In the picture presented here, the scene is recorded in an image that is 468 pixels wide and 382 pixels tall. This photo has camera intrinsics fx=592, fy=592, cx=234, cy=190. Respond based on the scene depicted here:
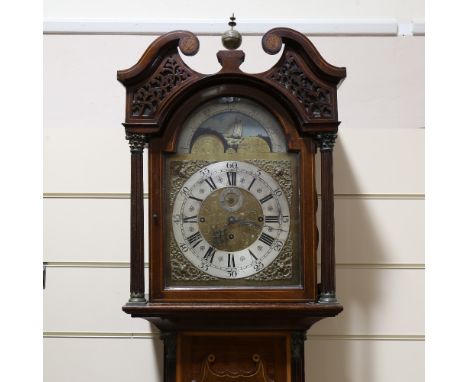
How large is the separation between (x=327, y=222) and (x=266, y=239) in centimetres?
13

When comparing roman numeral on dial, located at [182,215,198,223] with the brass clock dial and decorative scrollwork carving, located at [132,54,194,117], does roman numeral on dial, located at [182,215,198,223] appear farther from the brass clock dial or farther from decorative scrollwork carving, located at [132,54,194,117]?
decorative scrollwork carving, located at [132,54,194,117]

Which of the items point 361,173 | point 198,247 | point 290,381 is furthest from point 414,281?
Answer: point 198,247

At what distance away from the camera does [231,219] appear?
1.23 meters

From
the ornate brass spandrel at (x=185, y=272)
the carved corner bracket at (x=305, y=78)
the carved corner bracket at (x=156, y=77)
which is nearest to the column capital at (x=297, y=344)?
the ornate brass spandrel at (x=185, y=272)

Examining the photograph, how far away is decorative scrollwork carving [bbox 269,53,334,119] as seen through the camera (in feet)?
4.03

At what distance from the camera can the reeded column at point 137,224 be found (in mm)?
1204

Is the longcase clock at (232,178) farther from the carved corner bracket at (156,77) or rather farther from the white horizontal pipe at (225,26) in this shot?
the white horizontal pipe at (225,26)

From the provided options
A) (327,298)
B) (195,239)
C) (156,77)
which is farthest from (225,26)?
(327,298)

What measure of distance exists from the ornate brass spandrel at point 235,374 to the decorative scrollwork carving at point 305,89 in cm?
54

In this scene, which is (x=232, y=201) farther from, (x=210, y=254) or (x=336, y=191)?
(x=336, y=191)

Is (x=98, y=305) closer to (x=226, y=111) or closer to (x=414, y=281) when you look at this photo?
(x=226, y=111)

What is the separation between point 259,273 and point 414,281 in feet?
1.50

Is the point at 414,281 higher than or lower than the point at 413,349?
higher
